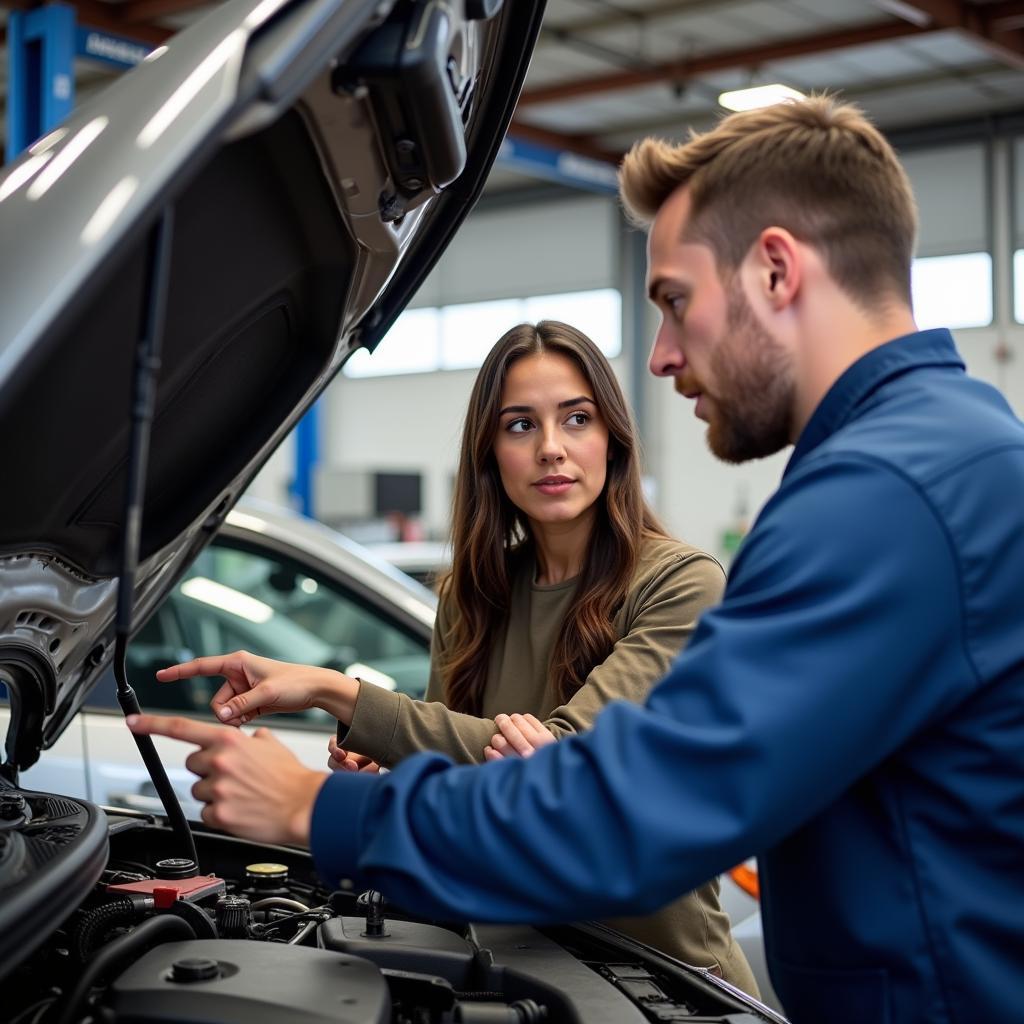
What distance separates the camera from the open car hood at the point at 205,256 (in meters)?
1.12

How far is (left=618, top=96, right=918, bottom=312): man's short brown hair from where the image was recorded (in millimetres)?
1318

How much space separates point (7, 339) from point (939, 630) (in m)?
0.83

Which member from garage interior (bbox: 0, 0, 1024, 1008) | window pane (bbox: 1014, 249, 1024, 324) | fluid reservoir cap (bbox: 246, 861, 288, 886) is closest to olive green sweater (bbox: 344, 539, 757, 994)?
fluid reservoir cap (bbox: 246, 861, 288, 886)

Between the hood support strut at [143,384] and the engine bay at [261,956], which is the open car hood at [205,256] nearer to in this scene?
the hood support strut at [143,384]

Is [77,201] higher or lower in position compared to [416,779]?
higher

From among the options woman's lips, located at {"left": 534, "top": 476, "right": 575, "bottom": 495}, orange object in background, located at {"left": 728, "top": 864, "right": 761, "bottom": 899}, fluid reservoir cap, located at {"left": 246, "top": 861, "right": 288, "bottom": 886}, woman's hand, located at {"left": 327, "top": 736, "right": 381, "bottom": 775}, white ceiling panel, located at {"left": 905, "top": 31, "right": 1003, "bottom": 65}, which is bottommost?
orange object in background, located at {"left": 728, "top": 864, "right": 761, "bottom": 899}

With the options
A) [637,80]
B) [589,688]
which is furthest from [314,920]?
[637,80]

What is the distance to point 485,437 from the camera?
2322 millimetres

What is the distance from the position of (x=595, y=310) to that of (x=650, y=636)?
13.5 metres

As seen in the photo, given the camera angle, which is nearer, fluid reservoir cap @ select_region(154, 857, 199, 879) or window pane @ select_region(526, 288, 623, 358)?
fluid reservoir cap @ select_region(154, 857, 199, 879)

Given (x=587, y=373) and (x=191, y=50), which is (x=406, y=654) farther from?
(x=191, y=50)

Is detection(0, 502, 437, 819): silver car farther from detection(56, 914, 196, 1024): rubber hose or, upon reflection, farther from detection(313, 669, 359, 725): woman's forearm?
detection(56, 914, 196, 1024): rubber hose

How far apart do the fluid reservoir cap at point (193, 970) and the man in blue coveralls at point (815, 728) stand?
0.19 meters

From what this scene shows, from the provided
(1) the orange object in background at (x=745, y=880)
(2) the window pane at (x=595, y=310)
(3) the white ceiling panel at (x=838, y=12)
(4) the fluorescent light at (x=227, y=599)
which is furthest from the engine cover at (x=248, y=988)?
(2) the window pane at (x=595, y=310)
